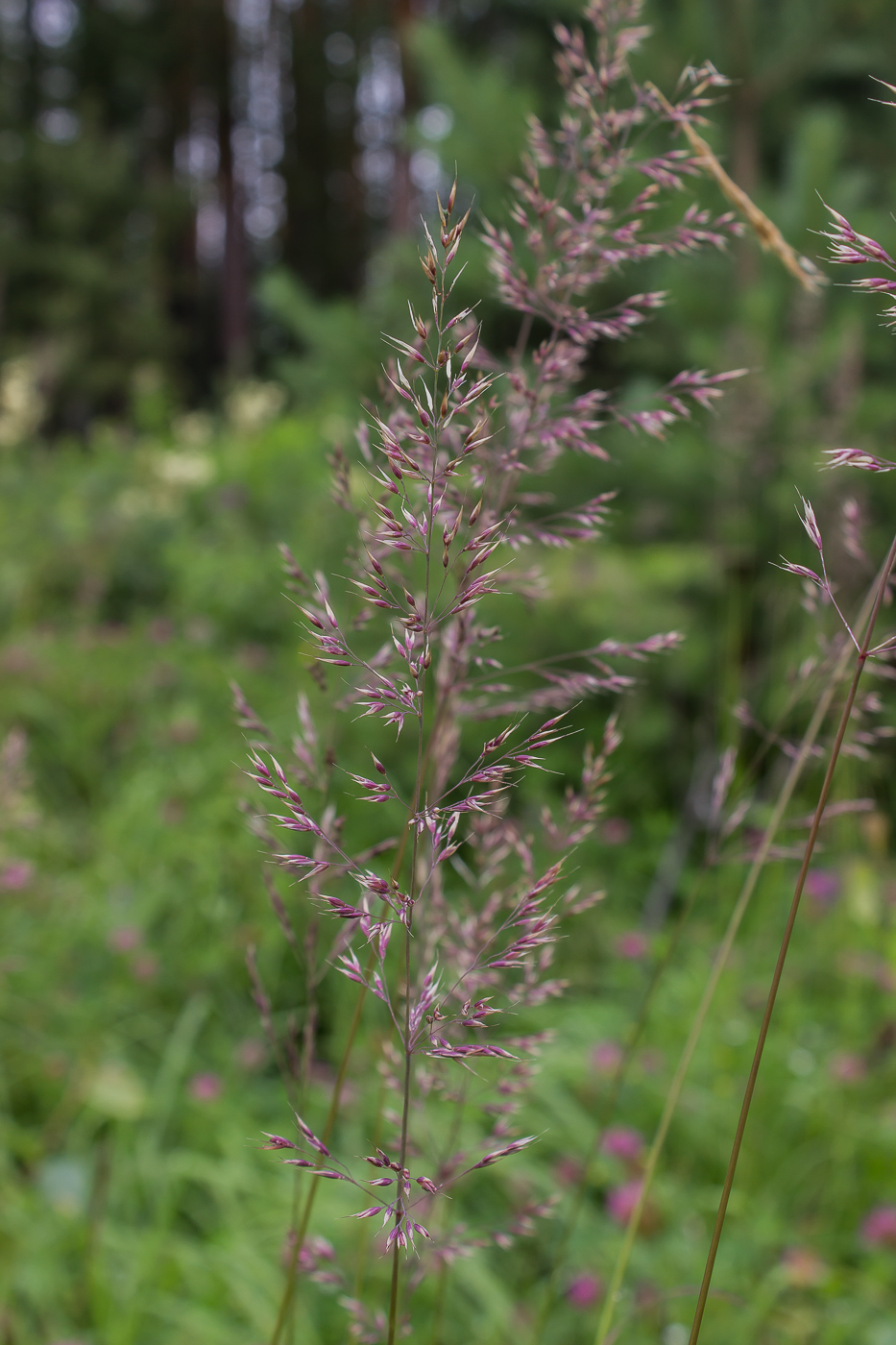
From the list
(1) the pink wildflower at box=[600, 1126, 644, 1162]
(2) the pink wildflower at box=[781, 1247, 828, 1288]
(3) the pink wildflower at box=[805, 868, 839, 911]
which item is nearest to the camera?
(2) the pink wildflower at box=[781, 1247, 828, 1288]

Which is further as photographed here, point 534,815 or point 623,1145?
point 534,815

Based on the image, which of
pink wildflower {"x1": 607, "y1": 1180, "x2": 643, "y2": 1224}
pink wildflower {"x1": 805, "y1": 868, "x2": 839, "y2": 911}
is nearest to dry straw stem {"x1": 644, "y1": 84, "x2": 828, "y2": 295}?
pink wildflower {"x1": 607, "y1": 1180, "x2": 643, "y2": 1224}

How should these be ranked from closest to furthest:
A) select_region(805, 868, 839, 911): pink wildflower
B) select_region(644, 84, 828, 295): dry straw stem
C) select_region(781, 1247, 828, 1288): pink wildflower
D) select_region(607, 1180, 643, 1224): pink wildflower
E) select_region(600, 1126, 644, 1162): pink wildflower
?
select_region(644, 84, 828, 295): dry straw stem, select_region(781, 1247, 828, 1288): pink wildflower, select_region(607, 1180, 643, 1224): pink wildflower, select_region(600, 1126, 644, 1162): pink wildflower, select_region(805, 868, 839, 911): pink wildflower

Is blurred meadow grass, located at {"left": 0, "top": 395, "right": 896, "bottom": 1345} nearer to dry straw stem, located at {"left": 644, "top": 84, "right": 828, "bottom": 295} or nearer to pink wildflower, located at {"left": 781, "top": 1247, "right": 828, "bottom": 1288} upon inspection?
pink wildflower, located at {"left": 781, "top": 1247, "right": 828, "bottom": 1288}

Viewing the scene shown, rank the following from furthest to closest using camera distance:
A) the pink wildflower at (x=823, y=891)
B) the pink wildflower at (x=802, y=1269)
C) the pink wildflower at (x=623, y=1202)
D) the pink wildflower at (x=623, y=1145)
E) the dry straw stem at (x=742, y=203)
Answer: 1. the pink wildflower at (x=823, y=891)
2. the pink wildflower at (x=623, y=1145)
3. the pink wildflower at (x=623, y=1202)
4. the pink wildflower at (x=802, y=1269)
5. the dry straw stem at (x=742, y=203)

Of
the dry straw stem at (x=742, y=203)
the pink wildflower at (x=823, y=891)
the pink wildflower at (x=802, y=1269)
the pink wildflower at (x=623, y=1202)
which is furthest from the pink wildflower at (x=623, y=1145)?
the dry straw stem at (x=742, y=203)

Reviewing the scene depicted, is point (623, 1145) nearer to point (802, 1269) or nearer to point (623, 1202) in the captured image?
point (623, 1202)

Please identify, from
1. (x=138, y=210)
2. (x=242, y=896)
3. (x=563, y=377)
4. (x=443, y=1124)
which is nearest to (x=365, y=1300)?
(x=443, y=1124)

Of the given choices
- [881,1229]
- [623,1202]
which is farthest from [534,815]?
[881,1229]

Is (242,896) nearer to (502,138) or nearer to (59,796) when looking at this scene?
(59,796)

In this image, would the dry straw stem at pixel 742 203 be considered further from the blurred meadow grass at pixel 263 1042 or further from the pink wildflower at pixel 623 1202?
the pink wildflower at pixel 623 1202

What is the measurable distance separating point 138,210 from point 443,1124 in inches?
686

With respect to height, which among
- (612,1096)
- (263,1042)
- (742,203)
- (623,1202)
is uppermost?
(742,203)

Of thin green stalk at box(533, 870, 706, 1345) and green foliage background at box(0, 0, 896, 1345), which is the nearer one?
thin green stalk at box(533, 870, 706, 1345)
